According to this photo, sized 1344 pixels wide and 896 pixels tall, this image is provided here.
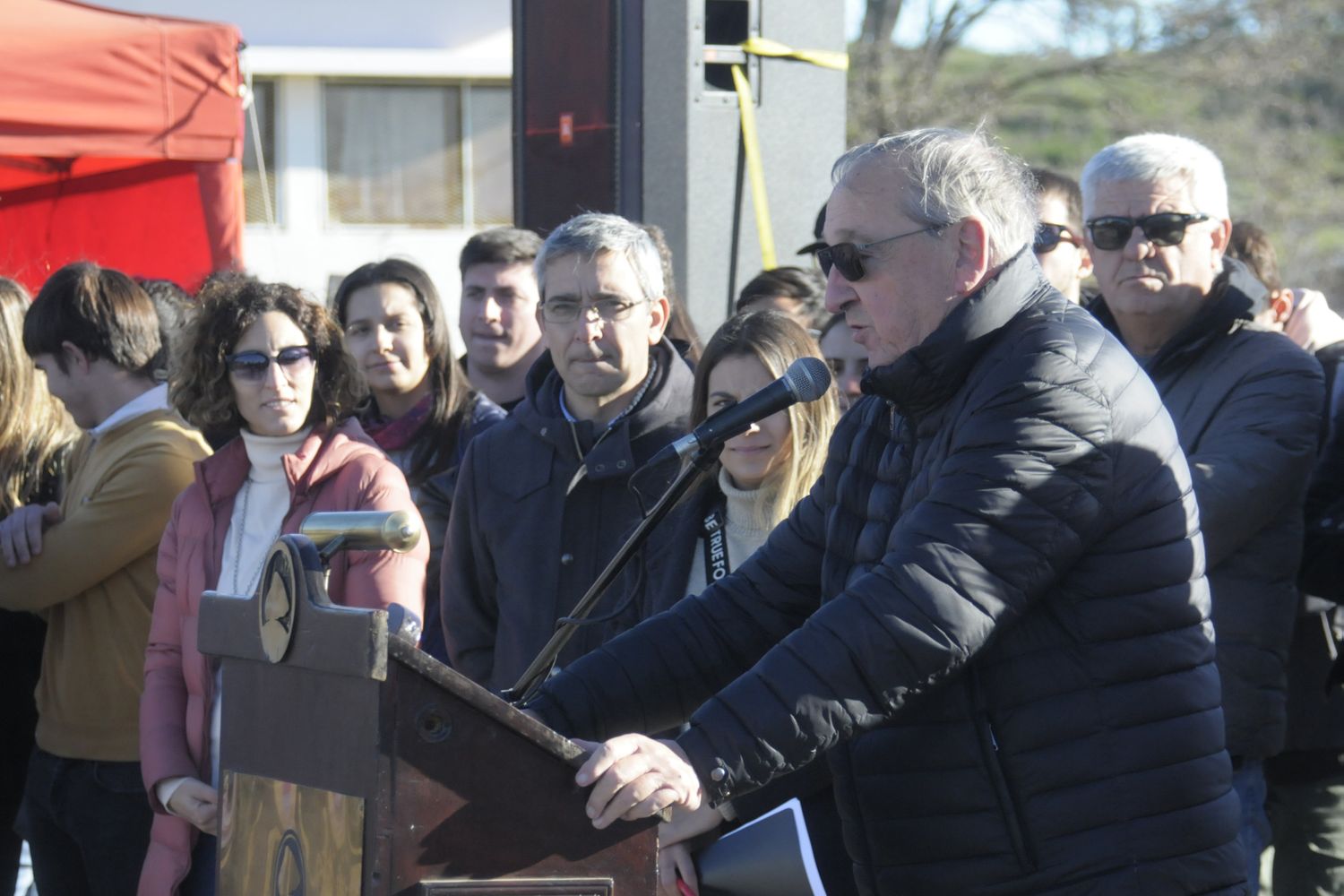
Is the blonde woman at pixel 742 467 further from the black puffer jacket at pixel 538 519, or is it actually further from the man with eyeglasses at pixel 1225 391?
the man with eyeglasses at pixel 1225 391

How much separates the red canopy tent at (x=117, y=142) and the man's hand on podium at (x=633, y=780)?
5.27 m

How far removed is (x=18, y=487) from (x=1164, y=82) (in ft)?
53.1

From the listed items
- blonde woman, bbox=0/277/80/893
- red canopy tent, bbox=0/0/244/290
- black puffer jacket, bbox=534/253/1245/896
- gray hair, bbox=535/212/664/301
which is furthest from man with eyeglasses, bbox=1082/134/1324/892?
red canopy tent, bbox=0/0/244/290

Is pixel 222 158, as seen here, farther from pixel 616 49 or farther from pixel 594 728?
pixel 594 728

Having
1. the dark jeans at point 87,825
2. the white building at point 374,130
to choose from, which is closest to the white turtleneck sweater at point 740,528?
the dark jeans at point 87,825

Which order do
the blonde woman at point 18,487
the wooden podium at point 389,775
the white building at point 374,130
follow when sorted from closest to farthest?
the wooden podium at point 389,775 → the blonde woman at point 18,487 → the white building at point 374,130

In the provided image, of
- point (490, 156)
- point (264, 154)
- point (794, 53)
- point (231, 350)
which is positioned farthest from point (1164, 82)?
point (231, 350)

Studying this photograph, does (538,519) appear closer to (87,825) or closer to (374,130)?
(87,825)

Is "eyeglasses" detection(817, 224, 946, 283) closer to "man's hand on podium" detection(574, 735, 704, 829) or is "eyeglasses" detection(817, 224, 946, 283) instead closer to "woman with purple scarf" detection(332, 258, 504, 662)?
"man's hand on podium" detection(574, 735, 704, 829)

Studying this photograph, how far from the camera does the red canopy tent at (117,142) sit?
649cm

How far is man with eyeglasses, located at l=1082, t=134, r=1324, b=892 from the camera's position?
3352 millimetres

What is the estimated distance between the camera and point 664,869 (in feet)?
9.62

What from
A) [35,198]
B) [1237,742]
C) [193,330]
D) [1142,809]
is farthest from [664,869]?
[35,198]

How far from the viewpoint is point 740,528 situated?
11.4 ft
